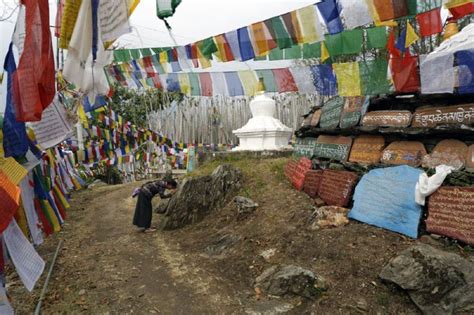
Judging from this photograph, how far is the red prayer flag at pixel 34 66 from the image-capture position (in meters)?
2.97

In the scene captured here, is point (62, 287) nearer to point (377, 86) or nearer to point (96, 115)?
point (377, 86)

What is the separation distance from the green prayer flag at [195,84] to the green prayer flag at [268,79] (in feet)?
6.44

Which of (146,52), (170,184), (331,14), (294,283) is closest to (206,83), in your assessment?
(146,52)

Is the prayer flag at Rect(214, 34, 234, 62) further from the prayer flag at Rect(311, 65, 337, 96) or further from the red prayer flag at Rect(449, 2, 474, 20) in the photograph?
the red prayer flag at Rect(449, 2, 474, 20)

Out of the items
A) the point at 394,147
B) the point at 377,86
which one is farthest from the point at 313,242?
the point at 377,86

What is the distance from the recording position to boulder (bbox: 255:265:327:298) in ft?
14.3

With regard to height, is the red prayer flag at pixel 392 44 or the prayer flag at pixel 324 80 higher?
Result: the red prayer flag at pixel 392 44

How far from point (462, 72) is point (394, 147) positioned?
1468 millimetres

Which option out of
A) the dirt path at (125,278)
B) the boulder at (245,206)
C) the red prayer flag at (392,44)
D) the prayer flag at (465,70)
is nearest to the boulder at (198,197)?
the dirt path at (125,278)

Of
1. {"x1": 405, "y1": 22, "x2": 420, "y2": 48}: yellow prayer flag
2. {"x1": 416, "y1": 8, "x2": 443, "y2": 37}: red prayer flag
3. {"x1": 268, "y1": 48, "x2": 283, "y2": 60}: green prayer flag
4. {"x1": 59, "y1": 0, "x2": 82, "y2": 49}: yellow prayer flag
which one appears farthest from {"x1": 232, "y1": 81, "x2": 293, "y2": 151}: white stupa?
{"x1": 59, "y1": 0, "x2": 82, "y2": 49}: yellow prayer flag

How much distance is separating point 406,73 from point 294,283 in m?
3.66

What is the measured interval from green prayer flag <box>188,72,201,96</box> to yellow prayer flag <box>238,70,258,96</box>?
1.36 metres

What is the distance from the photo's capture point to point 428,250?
411cm

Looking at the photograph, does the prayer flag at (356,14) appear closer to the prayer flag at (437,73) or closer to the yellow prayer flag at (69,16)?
the prayer flag at (437,73)
